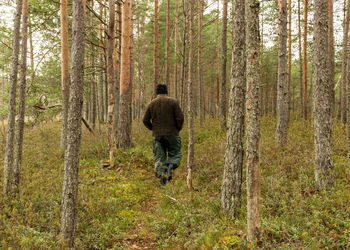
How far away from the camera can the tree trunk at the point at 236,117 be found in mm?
4262

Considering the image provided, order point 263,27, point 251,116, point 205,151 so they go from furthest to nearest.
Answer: point 263,27 → point 205,151 → point 251,116

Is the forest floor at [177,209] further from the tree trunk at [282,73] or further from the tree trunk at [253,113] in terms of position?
the tree trunk at [282,73]

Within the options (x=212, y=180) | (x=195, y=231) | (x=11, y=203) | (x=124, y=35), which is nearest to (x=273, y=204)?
(x=195, y=231)

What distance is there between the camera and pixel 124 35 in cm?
888

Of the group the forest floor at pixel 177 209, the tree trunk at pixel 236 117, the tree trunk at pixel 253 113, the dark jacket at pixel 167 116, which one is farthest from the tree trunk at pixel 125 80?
the tree trunk at pixel 253 113

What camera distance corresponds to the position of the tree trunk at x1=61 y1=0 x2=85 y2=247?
3.74 meters

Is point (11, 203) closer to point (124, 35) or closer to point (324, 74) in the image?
point (124, 35)

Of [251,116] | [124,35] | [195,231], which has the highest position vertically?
[124,35]

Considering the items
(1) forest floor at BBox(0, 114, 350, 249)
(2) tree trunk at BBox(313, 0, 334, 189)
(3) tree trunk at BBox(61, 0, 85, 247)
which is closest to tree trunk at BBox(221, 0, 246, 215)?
(1) forest floor at BBox(0, 114, 350, 249)

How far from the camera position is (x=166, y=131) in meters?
6.36

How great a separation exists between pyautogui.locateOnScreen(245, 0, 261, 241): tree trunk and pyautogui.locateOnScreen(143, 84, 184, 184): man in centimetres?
334

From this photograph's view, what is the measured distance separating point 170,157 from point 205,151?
256 centimetres

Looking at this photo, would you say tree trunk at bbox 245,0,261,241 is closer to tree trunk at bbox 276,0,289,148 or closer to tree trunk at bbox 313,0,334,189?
tree trunk at bbox 313,0,334,189

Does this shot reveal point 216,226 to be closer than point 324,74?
Yes
